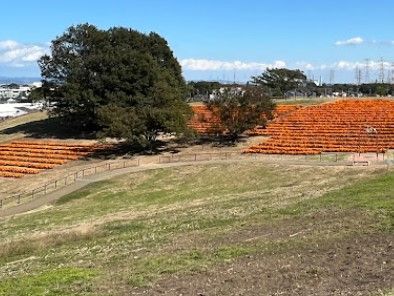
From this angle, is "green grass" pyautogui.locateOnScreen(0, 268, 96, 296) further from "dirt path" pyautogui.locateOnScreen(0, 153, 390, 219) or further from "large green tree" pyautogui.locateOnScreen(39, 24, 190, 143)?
"large green tree" pyautogui.locateOnScreen(39, 24, 190, 143)

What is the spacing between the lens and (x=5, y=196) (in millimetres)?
44781

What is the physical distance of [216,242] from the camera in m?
19.4

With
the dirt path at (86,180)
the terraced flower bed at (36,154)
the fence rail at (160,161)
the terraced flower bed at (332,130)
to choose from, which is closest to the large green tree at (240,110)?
the terraced flower bed at (332,130)

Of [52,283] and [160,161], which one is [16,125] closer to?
[160,161]

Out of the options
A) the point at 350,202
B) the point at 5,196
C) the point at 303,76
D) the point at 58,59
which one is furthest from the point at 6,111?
the point at 350,202

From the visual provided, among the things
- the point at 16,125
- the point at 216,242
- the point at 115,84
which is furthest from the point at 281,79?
the point at 216,242

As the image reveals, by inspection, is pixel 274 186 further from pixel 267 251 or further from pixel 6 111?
pixel 6 111

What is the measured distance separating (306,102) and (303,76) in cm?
7820

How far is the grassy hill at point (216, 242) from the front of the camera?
14234 millimetres

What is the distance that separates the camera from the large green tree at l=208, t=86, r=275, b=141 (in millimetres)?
59531

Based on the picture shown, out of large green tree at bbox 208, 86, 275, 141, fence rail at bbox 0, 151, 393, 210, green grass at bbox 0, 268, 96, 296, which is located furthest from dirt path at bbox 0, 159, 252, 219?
green grass at bbox 0, 268, 96, 296

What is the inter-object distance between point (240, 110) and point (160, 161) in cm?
1251

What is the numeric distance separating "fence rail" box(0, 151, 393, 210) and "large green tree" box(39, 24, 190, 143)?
12.1ft

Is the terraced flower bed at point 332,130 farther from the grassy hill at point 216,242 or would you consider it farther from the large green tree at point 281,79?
the large green tree at point 281,79
